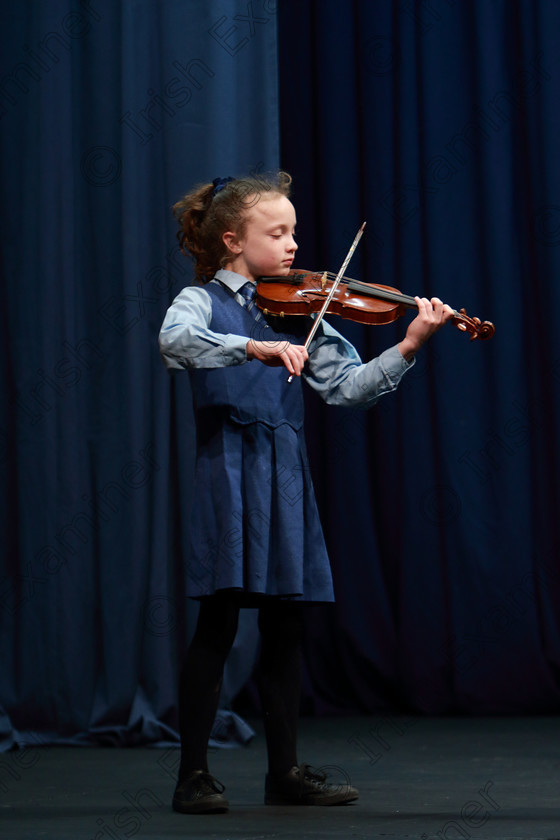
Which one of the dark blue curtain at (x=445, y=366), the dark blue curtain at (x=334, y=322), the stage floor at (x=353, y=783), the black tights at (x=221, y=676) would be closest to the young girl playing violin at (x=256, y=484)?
the black tights at (x=221, y=676)

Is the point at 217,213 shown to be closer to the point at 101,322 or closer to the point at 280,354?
the point at 280,354

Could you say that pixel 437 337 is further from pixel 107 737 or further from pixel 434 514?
pixel 107 737

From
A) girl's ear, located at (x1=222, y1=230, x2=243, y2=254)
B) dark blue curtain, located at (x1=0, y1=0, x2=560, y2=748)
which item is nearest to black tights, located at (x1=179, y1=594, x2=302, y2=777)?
girl's ear, located at (x1=222, y1=230, x2=243, y2=254)

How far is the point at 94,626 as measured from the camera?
2.79 metres

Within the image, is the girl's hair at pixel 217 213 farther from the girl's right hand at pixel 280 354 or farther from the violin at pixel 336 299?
the girl's right hand at pixel 280 354

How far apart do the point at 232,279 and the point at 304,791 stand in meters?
0.89

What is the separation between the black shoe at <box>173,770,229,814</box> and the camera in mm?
1770

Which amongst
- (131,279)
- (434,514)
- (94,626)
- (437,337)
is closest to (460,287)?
(437,337)

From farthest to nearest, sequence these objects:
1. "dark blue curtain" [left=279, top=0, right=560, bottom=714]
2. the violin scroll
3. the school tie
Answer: "dark blue curtain" [left=279, top=0, right=560, bottom=714] → the school tie → the violin scroll

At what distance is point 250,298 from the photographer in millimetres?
1938

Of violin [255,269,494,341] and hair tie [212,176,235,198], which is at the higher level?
hair tie [212,176,235,198]

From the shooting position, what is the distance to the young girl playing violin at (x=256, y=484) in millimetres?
1793

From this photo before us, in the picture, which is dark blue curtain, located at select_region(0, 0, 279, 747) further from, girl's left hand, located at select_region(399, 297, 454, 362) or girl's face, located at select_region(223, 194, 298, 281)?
girl's left hand, located at select_region(399, 297, 454, 362)

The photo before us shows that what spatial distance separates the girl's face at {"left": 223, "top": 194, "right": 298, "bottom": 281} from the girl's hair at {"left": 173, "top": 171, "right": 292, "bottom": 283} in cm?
1
